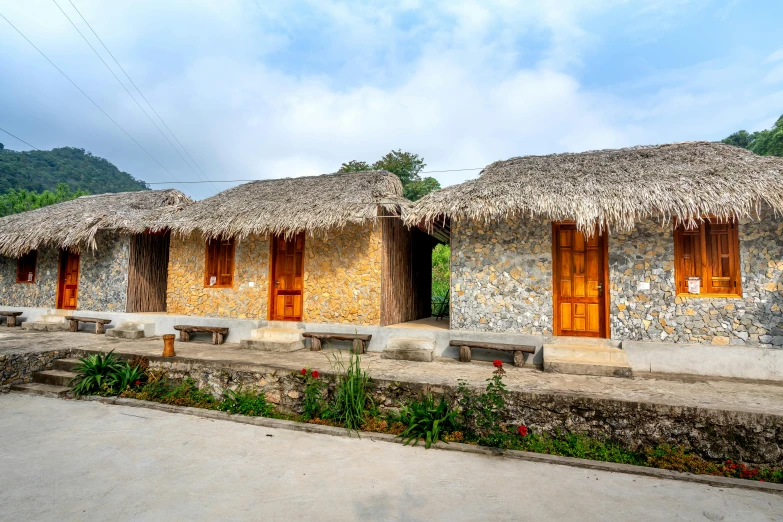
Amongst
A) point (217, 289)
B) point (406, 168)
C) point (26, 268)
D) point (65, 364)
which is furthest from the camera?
point (406, 168)

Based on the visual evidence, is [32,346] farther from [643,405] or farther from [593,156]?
[593,156]

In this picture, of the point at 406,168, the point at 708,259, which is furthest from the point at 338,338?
the point at 406,168

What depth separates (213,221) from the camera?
7078 mm

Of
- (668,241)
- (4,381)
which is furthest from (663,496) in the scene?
(4,381)

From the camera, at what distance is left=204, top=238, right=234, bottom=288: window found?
7.74 m

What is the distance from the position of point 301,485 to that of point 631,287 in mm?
4818

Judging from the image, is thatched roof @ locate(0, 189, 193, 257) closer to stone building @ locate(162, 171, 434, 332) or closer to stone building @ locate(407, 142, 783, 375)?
stone building @ locate(162, 171, 434, 332)

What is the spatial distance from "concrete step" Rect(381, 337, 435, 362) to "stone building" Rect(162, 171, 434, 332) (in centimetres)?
69

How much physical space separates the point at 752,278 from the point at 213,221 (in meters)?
7.93

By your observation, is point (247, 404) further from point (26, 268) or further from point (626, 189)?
point (26, 268)

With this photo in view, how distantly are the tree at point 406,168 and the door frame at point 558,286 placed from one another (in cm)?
1381

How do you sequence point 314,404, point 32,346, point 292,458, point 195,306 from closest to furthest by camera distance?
point 292,458, point 314,404, point 32,346, point 195,306

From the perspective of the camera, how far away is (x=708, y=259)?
5.25 metres

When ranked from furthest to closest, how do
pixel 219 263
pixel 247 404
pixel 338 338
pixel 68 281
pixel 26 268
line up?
pixel 26 268 → pixel 68 281 → pixel 219 263 → pixel 338 338 → pixel 247 404
